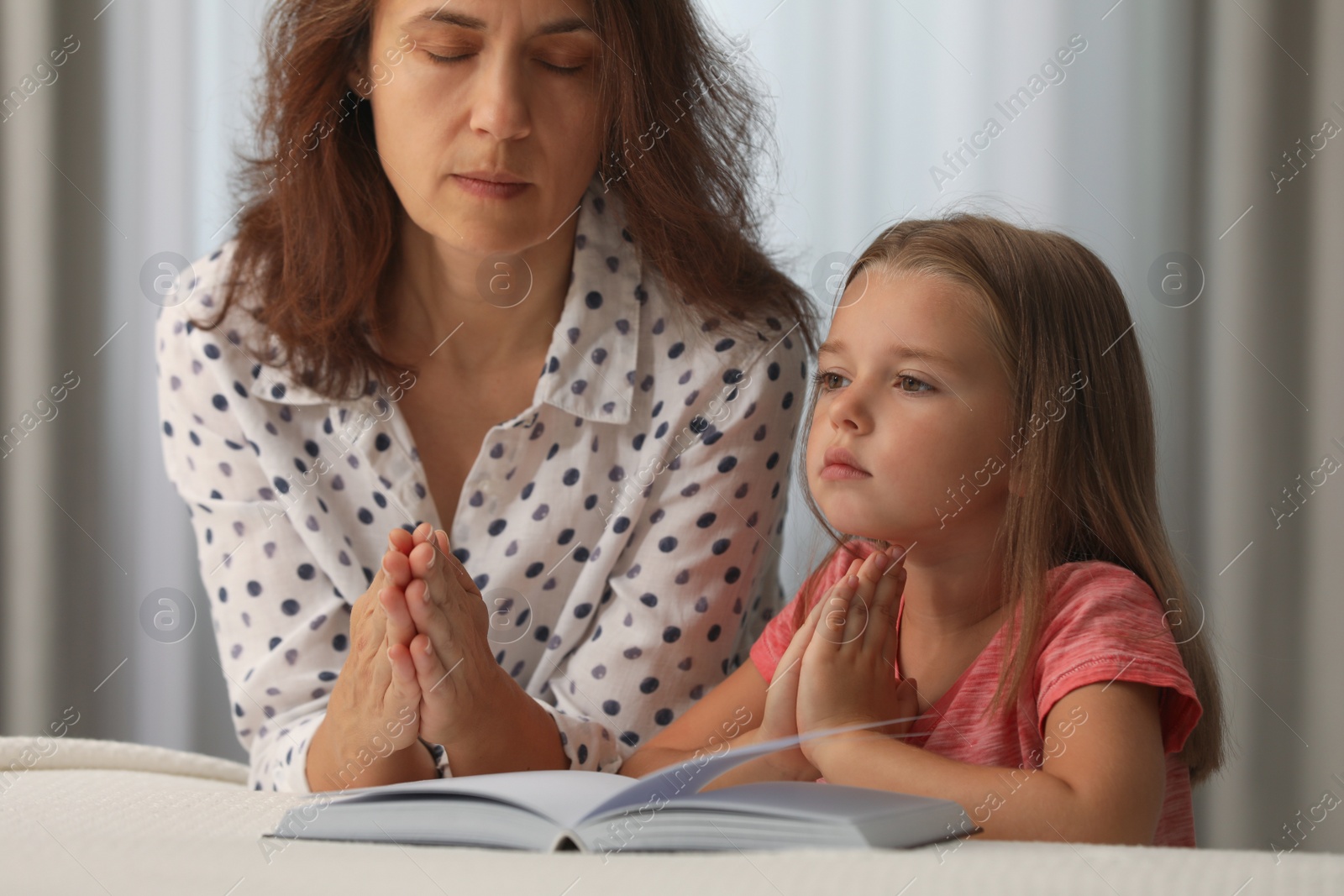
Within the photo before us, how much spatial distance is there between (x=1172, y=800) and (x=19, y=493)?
73.8 inches

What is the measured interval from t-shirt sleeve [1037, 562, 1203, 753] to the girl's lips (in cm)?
19

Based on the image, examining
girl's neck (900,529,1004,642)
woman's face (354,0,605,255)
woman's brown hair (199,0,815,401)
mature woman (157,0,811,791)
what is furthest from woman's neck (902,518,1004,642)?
woman's face (354,0,605,255)

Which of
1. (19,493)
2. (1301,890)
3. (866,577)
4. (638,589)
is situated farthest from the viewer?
(19,493)

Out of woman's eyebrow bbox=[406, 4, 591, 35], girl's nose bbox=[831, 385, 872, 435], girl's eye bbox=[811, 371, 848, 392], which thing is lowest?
girl's nose bbox=[831, 385, 872, 435]

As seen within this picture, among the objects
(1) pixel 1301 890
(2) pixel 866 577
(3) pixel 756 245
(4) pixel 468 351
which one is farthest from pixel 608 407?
(1) pixel 1301 890

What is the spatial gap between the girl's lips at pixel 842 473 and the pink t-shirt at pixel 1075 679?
0.17m

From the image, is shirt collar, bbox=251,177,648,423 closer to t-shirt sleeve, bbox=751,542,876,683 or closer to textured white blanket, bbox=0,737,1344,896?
t-shirt sleeve, bbox=751,542,876,683

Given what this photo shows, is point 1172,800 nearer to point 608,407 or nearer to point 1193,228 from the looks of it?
point 608,407

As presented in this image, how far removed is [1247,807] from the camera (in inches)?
72.3

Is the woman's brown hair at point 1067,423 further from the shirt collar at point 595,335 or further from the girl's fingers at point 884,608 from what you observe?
the shirt collar at point 595,335

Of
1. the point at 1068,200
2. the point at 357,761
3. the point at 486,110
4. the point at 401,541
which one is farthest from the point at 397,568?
the point at 1068,200

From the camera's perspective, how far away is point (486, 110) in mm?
1112

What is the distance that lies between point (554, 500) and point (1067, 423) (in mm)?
583

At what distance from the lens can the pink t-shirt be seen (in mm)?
854
